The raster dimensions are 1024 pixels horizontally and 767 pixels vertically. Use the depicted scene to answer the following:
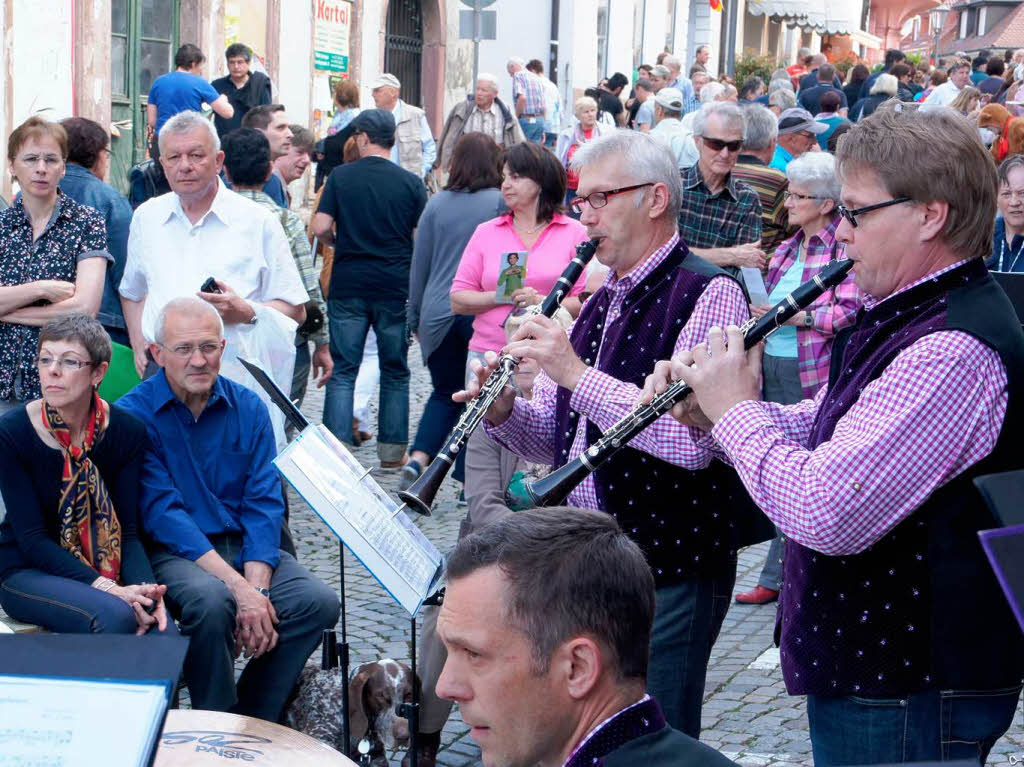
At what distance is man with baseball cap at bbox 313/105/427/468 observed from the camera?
25.8 feet

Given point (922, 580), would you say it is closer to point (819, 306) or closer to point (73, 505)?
point (73, 505)

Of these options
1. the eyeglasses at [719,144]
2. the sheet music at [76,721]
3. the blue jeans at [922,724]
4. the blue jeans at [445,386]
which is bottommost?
the blue jeans at [445,386]

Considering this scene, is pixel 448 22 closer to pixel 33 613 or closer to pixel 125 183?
pixel 125 183

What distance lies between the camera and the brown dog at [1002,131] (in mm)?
8023

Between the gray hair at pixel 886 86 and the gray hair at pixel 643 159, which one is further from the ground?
the gray hair at pixel 886 86

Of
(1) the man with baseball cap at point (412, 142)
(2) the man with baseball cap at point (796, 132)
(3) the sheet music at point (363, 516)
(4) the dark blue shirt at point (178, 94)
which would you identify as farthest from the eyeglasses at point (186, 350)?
(1) the man with baseball cap at point (412, 142)

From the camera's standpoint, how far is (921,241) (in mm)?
2363

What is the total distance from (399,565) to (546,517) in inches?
41.8

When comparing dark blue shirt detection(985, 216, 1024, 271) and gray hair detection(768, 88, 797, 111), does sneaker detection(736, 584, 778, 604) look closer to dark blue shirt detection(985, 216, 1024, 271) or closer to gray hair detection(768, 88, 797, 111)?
dark blue shirt detection(985, 216, 1024, 271)

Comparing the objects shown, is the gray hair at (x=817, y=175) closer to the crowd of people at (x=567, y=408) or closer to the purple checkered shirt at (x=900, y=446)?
the crowd of people at (x=567, y=408)

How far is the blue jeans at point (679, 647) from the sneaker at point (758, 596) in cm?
275

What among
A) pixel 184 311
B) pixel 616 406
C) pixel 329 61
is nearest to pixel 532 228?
pixel 184 311

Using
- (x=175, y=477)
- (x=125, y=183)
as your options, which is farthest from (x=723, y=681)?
(x=125, y=183)

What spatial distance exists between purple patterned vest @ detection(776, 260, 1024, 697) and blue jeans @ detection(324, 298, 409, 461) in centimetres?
552
